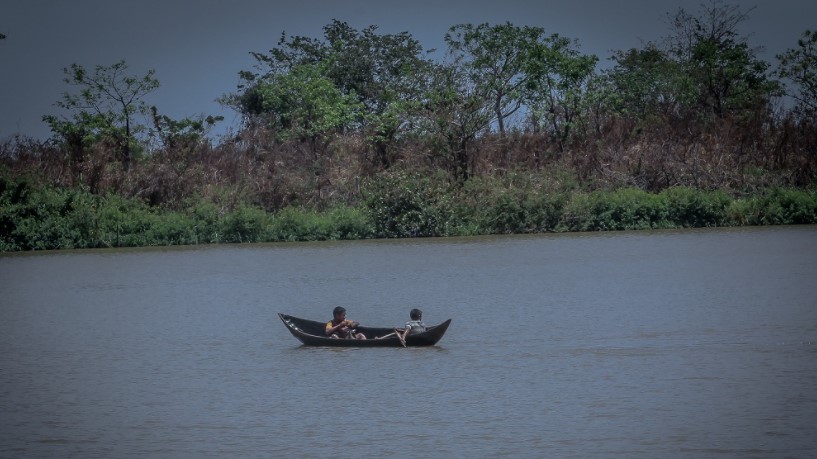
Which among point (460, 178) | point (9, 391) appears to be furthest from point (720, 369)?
point (460, 178)

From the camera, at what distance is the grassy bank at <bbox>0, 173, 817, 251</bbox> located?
4709cm

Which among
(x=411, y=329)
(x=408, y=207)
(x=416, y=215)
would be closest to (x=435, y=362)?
(x=411, y=329)

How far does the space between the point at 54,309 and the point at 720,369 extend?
1888cm

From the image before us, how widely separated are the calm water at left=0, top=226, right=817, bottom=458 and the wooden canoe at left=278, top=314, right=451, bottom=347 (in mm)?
338

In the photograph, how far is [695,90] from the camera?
57.9m

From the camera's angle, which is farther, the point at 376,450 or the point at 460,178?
the point at 460,178

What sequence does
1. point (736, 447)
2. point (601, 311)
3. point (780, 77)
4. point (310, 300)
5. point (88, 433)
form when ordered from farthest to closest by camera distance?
point (780, 77)
point (310, 300)
point (601, 311)
point (88, 433)
point (736, 447)

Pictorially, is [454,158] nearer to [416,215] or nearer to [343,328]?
[416,215]

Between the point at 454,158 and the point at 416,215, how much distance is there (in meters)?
5.46

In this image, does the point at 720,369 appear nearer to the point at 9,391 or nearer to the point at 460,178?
the point at 9,391

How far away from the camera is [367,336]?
21984 mm

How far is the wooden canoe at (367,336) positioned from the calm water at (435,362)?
1.11ft

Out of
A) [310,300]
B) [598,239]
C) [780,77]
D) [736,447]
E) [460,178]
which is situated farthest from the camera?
[780,77]

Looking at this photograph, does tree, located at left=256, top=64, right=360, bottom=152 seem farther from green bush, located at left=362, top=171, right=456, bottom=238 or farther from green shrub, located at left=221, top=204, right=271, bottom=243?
green bush, located at left=362, top=171, right=456, bottom=238
